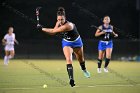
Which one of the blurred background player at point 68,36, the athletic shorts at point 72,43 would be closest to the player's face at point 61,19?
the blurred background player at point 68,36

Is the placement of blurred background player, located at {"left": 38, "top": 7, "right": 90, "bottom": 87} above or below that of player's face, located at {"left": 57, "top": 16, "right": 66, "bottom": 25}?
below

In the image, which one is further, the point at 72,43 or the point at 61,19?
the point at 72,43

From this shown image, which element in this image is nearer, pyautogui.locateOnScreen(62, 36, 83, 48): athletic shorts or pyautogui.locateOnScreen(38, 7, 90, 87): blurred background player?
pyautogui.locateOnScreen(38, 7, 90, 87): blurred background player

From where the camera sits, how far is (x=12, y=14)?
29016 mm

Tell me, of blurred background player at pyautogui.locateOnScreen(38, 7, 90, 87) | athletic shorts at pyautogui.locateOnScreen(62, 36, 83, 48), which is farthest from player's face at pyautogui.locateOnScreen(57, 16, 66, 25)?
athletic shorts at pyautogui.locateOnScreen(62, 36, 83, 48)

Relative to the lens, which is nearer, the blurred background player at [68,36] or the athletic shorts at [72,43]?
the blurred background player at [68,36]

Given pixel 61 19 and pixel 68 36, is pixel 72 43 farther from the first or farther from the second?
pixel 61 19

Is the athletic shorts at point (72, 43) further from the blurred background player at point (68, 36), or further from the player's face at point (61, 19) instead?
the player's face at point (61, 19)

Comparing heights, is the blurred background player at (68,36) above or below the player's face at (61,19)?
below

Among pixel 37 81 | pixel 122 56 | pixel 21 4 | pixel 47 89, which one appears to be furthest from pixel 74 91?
pixel 21 4

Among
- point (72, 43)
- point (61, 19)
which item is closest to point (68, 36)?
point (72, 43)

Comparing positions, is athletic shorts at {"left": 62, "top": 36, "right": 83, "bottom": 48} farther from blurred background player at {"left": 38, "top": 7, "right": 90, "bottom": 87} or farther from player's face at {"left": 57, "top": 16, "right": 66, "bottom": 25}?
player's face at {"left": 57, "top": 16, "right": 66, "bottom": 25}

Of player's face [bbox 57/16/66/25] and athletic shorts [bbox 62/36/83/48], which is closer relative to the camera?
player's face [bbox 57/16/66/25]

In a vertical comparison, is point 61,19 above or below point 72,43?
above
